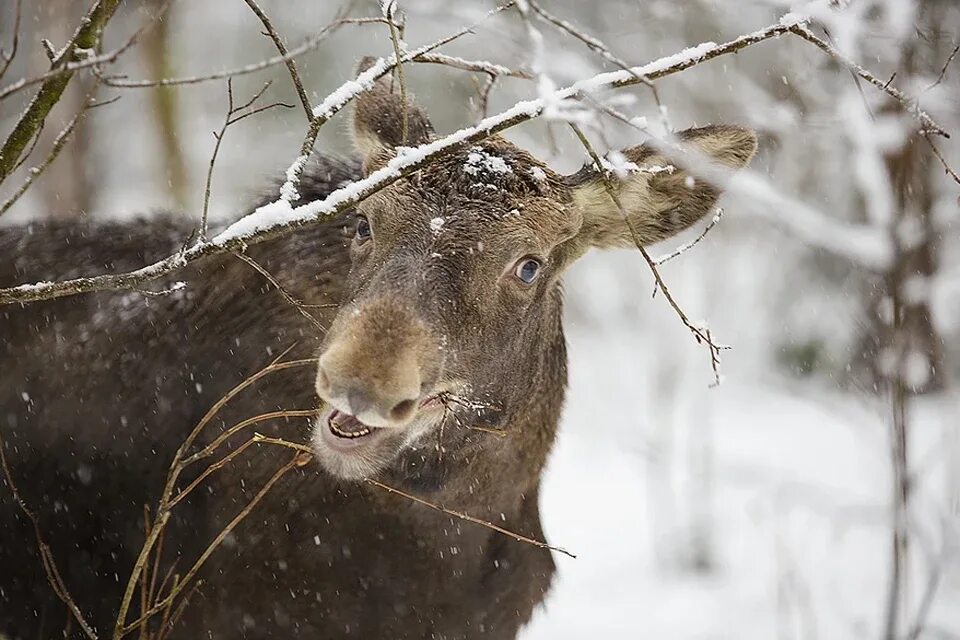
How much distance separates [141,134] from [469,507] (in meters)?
22.7

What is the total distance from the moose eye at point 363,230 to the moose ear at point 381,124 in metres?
0.29

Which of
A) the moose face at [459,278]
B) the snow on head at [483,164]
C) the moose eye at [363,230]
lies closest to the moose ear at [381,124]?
the moose face at [459,278]

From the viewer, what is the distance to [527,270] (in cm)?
383

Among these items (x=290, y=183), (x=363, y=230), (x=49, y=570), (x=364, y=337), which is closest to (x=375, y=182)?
(x=290, y=183)

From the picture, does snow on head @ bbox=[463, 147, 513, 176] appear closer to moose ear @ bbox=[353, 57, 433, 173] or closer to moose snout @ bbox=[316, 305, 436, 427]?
moose ear @ bbox=[353, 57, 433, 173]

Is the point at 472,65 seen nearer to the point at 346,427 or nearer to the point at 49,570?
the point at 346,427

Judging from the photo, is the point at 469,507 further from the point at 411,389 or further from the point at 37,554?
the point at 37,554

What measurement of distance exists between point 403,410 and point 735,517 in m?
9.00

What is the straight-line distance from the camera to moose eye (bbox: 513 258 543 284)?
3793mm

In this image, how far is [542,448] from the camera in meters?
4.44

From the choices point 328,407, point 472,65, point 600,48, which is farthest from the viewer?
point 328,407

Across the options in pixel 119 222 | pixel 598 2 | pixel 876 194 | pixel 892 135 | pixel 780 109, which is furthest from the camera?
pixel 598 2

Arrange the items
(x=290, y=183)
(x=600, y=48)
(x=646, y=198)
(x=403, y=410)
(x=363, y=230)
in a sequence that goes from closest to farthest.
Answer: (x=600, y=48) < (x=290, y=183) < (x=403, y=410) < (x=363, y=230) < (x=646, y=198)

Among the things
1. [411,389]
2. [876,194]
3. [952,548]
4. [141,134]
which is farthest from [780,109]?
[141,134]
